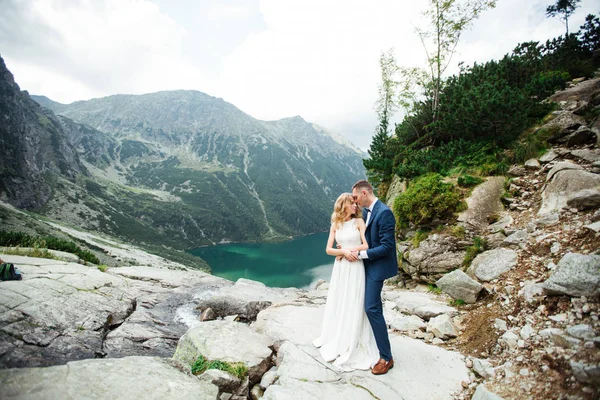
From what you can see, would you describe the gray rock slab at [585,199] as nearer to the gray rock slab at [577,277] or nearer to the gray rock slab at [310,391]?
the gray rock slab at [577,277]

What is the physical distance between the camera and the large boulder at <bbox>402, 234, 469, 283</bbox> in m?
9.40

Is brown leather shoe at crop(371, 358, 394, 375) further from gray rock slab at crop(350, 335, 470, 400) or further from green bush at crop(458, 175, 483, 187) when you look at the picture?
green bush at crop(458, 175, 483, 187)

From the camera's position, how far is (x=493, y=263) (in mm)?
7293

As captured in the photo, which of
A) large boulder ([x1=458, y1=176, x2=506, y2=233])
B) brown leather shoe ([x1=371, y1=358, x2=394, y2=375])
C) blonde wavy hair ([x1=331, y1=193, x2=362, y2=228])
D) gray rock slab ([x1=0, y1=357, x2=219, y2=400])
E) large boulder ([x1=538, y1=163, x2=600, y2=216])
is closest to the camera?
gray rock slab ([x1=0, y1=357, x2=219, y2=400])

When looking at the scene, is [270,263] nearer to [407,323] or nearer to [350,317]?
[407,323]

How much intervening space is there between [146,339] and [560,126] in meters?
17.9

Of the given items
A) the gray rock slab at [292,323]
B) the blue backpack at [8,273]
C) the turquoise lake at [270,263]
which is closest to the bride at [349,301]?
the gray rock slab at [292,323]

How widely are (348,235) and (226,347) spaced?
10.9ft

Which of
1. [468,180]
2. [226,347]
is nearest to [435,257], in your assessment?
[468,180]

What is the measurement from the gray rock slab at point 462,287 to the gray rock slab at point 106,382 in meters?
6.60

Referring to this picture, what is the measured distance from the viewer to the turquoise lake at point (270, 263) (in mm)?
81756

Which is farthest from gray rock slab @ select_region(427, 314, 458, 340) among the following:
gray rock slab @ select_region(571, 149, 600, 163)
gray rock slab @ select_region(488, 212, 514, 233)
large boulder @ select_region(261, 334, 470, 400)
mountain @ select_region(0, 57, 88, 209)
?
mountain @ select_region(0, 57, 88, 209)

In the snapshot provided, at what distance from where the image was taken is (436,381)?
4289 millimetres

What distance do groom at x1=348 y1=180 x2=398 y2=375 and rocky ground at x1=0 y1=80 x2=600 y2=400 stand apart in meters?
0.42
